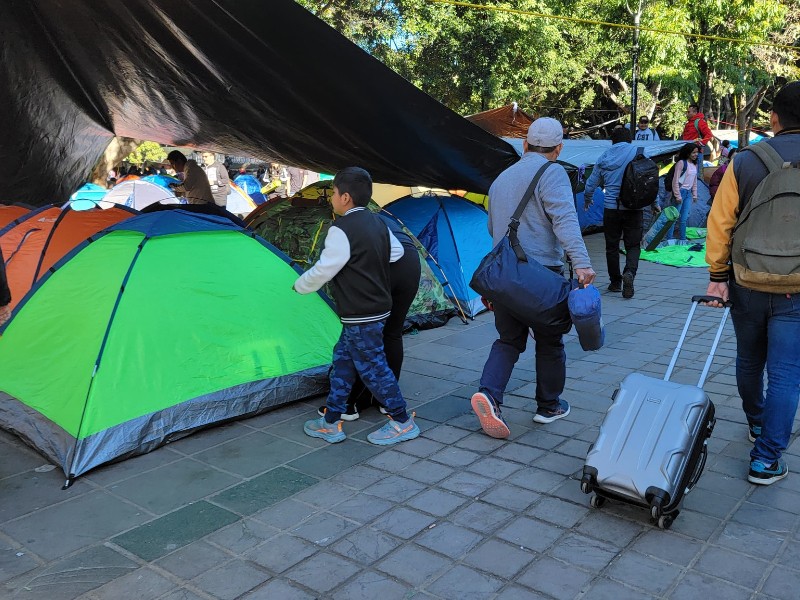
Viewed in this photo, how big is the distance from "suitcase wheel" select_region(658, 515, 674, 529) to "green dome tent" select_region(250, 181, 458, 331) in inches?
142

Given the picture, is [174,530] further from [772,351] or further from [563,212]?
[772,351]

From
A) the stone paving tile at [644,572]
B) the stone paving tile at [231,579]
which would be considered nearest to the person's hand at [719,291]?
the stone paving tile at [644,572]

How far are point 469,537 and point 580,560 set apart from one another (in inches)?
18.6

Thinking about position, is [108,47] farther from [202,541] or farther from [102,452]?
[202,541]

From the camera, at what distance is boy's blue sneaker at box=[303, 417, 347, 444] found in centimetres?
419

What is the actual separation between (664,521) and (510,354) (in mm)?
1294

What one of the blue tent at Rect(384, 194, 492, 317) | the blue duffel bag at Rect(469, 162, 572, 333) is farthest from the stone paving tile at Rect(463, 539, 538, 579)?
the blue tent at Rect(384, 194, 492, 317)

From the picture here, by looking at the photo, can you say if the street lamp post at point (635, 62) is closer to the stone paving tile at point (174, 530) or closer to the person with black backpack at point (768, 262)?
the person with black backpack at point (768, 262)

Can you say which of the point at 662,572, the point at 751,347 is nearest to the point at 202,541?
the point at 662,572

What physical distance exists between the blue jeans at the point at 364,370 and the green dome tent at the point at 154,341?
0.68 meters

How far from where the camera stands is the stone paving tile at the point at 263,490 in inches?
136

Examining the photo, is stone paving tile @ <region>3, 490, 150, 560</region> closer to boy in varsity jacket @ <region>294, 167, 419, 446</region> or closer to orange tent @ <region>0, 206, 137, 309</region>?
boy in varsity jacket @ <region>294, 167, 419, 446</region>

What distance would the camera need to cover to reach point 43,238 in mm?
5965

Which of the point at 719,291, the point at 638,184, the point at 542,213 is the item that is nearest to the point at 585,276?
the point at 542,213
